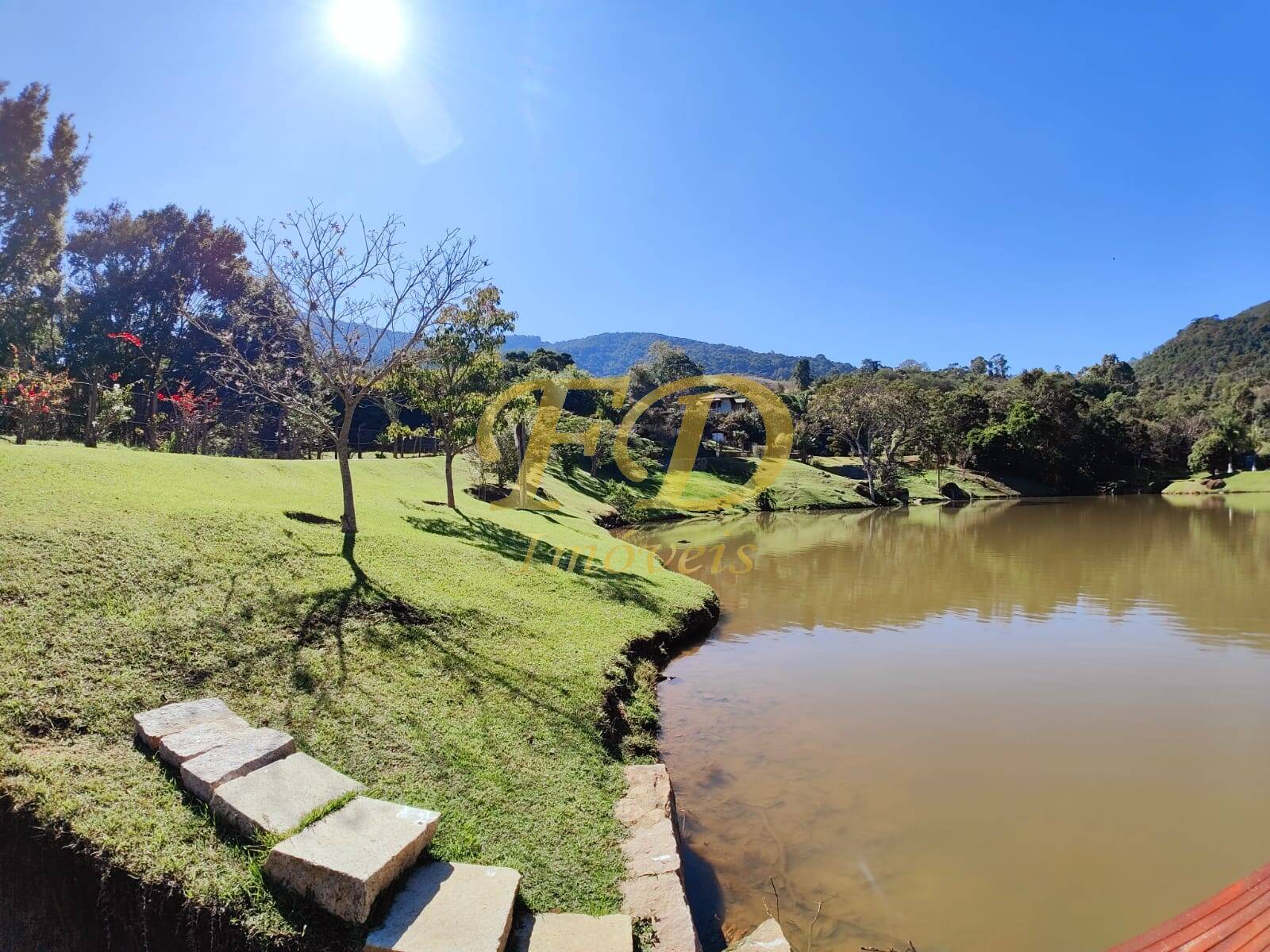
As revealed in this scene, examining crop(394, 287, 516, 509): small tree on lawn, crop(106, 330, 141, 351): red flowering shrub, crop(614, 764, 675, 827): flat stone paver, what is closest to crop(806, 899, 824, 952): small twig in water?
crop(614, 764, 675, 827): flat stone paver

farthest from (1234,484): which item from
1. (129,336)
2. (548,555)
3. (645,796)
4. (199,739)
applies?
(129,336)

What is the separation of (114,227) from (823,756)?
4385 centimetres

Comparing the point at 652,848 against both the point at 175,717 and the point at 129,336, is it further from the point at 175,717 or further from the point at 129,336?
the point at 129,336

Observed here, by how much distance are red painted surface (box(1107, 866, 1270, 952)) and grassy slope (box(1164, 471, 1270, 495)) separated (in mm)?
54689

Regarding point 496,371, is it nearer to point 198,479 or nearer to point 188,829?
point 198,479

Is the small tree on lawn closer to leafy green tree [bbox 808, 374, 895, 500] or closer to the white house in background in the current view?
leafy green tree [bbox 808, 374, 895, 500]

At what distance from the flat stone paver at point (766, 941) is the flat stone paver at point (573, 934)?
0.70 metres

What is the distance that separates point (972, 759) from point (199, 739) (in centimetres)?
712

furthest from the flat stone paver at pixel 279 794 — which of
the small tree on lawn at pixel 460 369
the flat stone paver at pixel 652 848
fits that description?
the small tree on lawn at pixel 460 369

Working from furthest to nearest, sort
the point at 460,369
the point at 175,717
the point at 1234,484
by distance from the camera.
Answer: the point at 1234,484 < the point at 460,369 < the point at 175,717

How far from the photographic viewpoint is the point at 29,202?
28094 mm

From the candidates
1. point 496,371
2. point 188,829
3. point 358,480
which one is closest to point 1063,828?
point 188,829

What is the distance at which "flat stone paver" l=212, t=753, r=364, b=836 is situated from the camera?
404cm

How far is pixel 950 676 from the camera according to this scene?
31.7ft
